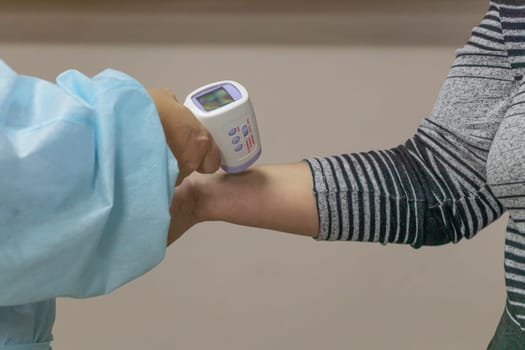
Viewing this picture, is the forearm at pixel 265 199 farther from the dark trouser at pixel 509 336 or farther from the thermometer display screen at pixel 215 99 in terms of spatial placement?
the dark trouser at pixel 509 336

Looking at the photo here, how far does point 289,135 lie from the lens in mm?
1063

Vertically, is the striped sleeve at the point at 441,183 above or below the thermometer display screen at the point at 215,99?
below

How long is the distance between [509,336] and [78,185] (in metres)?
0.42

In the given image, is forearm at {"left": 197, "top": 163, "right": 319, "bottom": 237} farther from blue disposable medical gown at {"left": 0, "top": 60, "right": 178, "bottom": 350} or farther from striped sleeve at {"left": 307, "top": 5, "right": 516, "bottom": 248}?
blue disposable medical gown at {"left": 0, "top": 60, "right": 178, "bottom": 350}

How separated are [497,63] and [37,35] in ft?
2.59

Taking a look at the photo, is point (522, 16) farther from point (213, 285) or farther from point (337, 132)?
point (213, 285)

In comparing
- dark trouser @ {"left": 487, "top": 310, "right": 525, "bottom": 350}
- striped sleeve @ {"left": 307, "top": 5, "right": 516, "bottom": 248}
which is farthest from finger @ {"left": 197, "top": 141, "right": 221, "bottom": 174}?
dark trouser @ {"left": 487, "top": 310, "right": 525, "bottom": 350}

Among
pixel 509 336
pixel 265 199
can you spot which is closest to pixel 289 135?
pixel 265 199

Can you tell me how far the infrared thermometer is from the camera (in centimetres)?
56

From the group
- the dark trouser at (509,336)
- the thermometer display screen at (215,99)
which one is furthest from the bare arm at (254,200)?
the dark trouser at (509,336)

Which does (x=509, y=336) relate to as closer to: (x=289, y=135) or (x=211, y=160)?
(x=211, y=160)

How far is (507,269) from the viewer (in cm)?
53

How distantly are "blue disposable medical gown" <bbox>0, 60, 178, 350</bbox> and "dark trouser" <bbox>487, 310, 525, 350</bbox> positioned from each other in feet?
1.12

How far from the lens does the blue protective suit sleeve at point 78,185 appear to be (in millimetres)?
409
